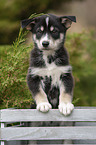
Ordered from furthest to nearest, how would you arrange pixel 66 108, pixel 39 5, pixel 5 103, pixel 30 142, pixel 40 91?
pixel 39 5 < pixel 5 103 < pixel 30 142 < pixel 40 91 < pixel 66 108

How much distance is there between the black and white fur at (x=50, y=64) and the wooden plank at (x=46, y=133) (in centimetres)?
33

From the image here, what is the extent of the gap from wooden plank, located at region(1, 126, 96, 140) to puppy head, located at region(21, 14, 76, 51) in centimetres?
88

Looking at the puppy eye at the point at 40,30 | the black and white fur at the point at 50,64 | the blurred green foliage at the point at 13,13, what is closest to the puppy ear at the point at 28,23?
the black and white fur at the point at 50,64

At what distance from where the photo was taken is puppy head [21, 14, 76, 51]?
254 cm

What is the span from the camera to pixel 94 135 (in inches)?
92.7

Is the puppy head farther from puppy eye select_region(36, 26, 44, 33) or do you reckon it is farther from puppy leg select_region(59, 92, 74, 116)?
puppy leg select_region(59, 92, 74, 116)

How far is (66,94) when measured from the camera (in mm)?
2582

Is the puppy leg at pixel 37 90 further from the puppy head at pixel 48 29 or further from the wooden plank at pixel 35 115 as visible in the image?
the puppy head at pixel 48 29

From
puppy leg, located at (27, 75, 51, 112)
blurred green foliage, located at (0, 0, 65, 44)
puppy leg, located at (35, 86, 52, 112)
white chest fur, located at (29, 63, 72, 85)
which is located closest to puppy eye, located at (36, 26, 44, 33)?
white chest fur, located at (29, 63, 72, 85)

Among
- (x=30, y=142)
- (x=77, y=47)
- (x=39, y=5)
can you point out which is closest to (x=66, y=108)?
(x=30, y=142)

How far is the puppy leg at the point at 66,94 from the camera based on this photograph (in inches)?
92.2

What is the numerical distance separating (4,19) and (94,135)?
601cm

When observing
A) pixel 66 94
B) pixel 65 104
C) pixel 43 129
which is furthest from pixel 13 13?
pixel 43 129

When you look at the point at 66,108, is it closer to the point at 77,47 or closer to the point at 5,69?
the point at 5,69
